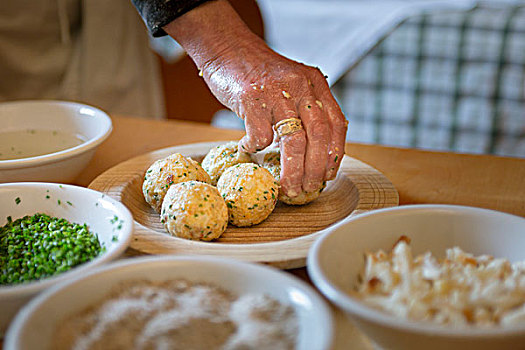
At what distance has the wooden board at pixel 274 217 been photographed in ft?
3.34

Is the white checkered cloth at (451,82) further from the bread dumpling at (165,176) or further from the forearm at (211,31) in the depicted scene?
the bread dumpling at (165,176)

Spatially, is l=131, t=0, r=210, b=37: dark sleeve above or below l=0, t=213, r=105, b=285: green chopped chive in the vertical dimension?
above

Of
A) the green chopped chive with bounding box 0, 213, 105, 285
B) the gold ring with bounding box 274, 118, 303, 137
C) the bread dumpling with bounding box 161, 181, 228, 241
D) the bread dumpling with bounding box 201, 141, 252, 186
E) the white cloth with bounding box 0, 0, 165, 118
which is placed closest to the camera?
the green chopped chive with bounding box 0, 213, 105, 285

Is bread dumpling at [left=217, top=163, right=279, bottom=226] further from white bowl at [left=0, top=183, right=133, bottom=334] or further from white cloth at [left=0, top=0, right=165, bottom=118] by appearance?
white cloth at [left=0, top=0, right=165, bottom=118]

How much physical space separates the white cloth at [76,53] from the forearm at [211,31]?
0.83 metres

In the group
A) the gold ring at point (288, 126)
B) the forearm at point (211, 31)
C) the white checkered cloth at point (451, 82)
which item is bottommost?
the white checkered cloth at point (451, 82)

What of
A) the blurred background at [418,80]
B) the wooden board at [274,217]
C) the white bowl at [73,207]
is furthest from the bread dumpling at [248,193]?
the blurred background at [418,80]

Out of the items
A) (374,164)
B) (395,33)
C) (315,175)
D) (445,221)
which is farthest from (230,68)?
(395,33)

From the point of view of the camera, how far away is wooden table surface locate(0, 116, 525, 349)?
4.66ft

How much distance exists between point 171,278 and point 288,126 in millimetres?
562

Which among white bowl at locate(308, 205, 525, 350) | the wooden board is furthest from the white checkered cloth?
white bowl at locate(308, 205, 525, 350)

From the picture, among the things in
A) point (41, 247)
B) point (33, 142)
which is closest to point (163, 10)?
point (33, 142)

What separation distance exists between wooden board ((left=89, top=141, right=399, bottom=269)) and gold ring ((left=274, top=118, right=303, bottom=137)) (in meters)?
0.20

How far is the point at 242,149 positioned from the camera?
4.46 ft
